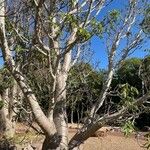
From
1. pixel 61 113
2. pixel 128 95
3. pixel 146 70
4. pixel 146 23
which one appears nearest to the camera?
pixel 128 95

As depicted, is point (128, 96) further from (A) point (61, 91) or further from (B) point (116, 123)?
(A) point (61, 91)

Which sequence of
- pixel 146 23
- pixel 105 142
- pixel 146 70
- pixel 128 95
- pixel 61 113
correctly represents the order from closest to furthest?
pixel 128 95
pixel 61 113
pixel 146 70
pixel 146 23
pixel 105 142

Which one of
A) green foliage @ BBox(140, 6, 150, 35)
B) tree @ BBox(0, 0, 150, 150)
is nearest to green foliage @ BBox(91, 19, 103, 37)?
tree @ BBox(0, 0, 150, 150)

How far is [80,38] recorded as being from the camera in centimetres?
843

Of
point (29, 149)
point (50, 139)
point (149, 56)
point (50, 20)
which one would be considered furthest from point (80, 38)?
point (29, 149)

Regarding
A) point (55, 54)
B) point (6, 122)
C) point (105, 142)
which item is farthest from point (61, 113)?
point (105, 142)

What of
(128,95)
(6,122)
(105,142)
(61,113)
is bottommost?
(105,142)

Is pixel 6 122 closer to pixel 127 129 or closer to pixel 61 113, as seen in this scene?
pixel 61 113

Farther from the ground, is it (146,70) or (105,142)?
(146,70)

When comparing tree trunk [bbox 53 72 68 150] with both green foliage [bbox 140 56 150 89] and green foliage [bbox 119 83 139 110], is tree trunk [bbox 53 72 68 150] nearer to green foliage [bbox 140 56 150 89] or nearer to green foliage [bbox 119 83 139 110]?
green foliage [bbox 119 83 139 110]

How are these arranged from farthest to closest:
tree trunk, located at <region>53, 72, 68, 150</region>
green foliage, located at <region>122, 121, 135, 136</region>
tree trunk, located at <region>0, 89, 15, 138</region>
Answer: tree trunk, located at <region>0, 89, 15, 138</region> < tree trunk, located at <region>53, 72, 68, 150</region> < green foliage, located at <region>122, 121, 135, 136</region>

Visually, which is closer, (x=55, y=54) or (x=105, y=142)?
(x=55, y=54)

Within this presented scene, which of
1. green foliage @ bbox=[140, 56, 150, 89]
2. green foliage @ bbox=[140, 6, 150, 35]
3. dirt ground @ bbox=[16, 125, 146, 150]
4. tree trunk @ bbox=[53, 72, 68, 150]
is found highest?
green foliage @ bbox=[140, 6, 150, 35]

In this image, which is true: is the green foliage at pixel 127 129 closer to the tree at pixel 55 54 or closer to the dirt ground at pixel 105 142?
the tree at pixel 55 54
